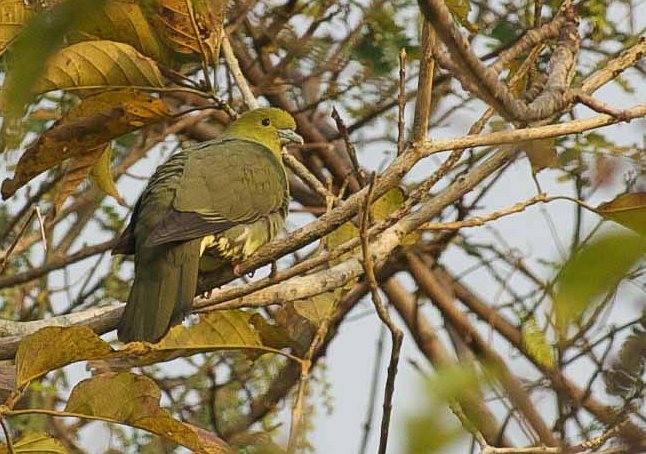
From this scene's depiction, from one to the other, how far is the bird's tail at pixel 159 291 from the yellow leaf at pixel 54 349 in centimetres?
75

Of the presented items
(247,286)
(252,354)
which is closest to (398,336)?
(247,286)

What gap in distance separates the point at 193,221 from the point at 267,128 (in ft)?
3.24

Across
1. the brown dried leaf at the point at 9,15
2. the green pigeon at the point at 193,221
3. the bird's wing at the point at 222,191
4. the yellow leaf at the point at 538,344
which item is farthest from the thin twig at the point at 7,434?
the yellow leaf at the point at 538,344

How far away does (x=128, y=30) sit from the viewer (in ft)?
10.1

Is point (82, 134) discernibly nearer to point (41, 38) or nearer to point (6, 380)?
point (6, 380)

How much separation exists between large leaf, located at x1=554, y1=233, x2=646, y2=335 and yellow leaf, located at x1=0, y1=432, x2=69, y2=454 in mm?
1834

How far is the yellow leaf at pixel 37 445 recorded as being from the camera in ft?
7.68

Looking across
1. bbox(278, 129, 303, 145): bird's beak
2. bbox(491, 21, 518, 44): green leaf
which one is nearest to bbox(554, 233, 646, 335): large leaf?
bbox(278, 129, 303, 145): bird's beak

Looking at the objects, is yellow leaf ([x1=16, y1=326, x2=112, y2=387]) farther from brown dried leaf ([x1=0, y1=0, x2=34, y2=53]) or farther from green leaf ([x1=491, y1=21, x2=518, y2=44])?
green leaf ([x1=491, y1=21, x2=518, y2=44])

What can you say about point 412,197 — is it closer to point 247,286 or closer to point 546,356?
point 247,286

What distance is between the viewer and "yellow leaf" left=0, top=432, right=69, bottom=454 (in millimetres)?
2341

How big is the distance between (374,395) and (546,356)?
1830 millimetres

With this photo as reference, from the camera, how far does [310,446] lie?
166 inches

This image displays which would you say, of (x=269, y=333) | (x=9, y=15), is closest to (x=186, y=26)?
(x=9, y=15)
